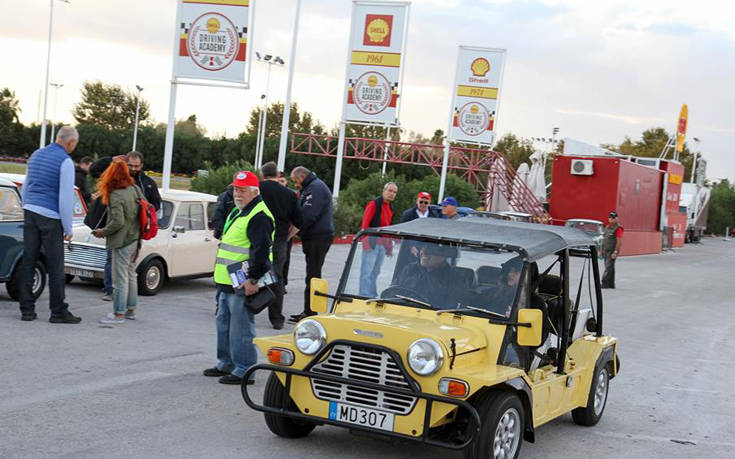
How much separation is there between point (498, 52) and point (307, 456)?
28.2 metres

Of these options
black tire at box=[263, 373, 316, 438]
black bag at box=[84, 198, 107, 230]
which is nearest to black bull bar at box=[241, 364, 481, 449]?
black tire at box=[263, 373, 316, 438]

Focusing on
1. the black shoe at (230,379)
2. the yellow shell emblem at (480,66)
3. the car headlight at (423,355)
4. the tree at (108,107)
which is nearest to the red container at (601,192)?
the yellow shell emblem at (480,66)

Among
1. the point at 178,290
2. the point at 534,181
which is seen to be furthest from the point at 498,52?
the point at 178,290

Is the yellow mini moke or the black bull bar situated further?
the yellow mini moke

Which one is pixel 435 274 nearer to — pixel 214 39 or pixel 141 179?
pixel 141 179

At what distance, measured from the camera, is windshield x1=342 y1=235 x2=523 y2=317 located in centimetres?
622

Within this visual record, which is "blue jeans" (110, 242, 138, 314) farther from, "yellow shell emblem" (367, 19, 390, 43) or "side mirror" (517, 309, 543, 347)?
"yellow shell emblem" (367, 19, 390, 43)

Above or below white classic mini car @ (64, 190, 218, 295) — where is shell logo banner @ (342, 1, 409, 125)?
above

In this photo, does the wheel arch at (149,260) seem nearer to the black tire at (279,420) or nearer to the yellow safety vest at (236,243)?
the yellow safety vest at (236,243)

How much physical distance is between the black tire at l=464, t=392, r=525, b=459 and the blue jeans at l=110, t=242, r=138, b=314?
5578 mm

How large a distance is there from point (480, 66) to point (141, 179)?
2239cm

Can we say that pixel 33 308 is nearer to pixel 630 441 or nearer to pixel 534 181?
pixel 630 441

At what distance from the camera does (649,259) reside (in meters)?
37.2

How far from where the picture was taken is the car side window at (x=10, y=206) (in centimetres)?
1080
